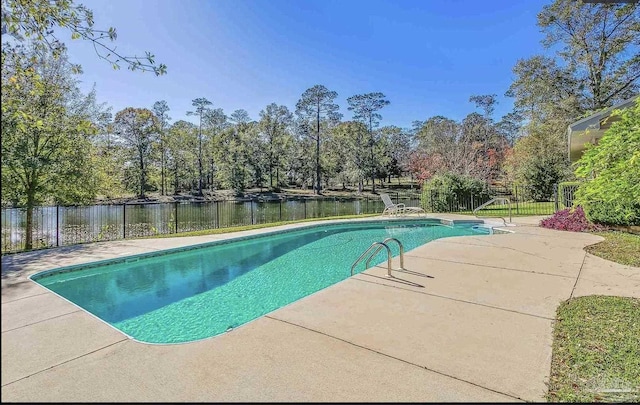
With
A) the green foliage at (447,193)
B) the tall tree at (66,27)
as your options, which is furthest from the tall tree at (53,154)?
the green foliage at (447,193)

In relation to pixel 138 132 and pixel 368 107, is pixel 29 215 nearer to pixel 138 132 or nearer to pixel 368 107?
pixel 138 132

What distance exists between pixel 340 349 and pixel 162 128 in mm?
35412

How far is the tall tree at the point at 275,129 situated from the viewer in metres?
36.1

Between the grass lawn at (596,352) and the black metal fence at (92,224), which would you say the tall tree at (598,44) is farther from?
the grass lawn at (596,352)

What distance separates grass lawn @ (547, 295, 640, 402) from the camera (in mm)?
2160

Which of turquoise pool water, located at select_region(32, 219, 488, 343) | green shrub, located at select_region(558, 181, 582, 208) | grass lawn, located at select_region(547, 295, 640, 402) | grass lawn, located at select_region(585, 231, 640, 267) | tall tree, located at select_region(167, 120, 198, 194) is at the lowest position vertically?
turquoise pool water, located at select_region(32, 219, 488, 343)

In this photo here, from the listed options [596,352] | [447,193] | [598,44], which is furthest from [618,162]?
[598,44]

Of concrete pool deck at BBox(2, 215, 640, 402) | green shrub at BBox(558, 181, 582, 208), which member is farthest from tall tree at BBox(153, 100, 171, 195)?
green shrub at BBox(558, 181, 582, 208)

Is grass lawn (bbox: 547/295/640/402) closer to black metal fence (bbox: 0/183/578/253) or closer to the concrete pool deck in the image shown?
the concrete pool deck

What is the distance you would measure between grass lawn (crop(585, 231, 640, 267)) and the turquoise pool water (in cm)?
387

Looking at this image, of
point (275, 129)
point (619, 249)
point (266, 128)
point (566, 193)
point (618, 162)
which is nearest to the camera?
point (618, 162)

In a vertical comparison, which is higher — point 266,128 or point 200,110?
point 200,110

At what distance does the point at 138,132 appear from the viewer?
32.4 metres

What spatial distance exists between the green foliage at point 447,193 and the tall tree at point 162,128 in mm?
27140
